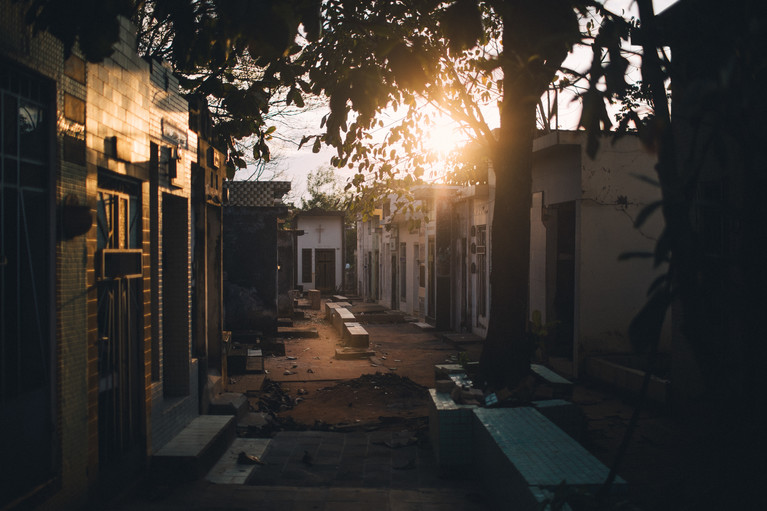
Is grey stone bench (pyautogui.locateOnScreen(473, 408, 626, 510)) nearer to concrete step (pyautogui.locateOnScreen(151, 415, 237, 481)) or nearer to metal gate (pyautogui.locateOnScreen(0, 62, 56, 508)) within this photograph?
concrete step (pyautogui.locateOnScreen(151, 415, 237, 481))

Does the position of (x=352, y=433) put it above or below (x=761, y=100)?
below

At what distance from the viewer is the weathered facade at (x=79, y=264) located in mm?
3354

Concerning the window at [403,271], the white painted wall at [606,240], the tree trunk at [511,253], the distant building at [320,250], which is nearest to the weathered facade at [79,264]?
the tree trunk at [511,253]

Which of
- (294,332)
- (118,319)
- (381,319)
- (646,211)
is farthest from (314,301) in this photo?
(646,211)

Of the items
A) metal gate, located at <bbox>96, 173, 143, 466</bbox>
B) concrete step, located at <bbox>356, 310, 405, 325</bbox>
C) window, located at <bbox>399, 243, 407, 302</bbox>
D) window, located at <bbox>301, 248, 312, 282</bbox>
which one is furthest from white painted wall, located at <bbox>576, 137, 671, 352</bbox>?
window, located at <bbox>301, 248, 312, 282</bbox>

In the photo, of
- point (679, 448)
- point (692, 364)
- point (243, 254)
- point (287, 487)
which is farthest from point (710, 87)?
point (243, 254)

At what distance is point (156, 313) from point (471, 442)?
3018 millimetres

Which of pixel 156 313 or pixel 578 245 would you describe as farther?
pixel 578 245

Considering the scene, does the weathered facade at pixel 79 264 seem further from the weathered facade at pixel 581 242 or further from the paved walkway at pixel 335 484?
the weathered facade at pixel 581 242

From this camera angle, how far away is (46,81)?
3676mm

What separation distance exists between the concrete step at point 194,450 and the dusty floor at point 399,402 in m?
Result: 1.53

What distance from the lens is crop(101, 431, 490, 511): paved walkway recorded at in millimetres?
4656

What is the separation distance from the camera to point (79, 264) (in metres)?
4.01

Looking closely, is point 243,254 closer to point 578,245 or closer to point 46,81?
point 578,245
